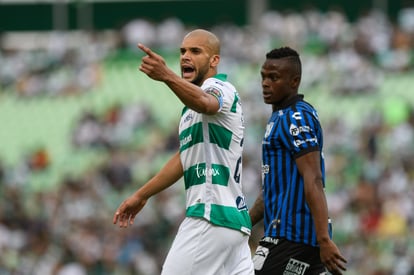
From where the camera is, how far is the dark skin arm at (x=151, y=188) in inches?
297

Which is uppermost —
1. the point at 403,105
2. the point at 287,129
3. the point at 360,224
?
the point at 287,129

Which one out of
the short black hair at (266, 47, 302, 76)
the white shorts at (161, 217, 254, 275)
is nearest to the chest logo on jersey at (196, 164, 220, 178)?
the white shorts at (161, 217, 254, 275)

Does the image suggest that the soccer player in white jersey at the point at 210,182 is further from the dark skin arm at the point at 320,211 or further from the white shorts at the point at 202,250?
the dark skin arm at the point at 320,211

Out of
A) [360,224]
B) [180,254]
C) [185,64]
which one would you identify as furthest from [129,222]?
[360,224]

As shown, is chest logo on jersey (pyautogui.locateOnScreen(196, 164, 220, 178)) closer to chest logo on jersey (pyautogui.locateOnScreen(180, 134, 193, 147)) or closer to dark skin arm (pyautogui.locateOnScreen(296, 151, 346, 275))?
chest logo on jersey (pyautogui.locateOnScreen(180, 134, 193, 147))

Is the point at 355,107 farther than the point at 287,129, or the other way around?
the point at 355,107

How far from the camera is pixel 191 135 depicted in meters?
7.29

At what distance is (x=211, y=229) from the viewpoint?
23.7 feet

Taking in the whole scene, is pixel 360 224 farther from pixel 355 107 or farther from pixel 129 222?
pixel 129 222

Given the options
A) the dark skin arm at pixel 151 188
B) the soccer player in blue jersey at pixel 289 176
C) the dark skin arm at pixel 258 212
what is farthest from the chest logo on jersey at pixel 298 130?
the dark skin arm at pixel 151 188

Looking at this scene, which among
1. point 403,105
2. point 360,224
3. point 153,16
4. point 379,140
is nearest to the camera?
point 360,224

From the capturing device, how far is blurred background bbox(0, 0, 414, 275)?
18.9m

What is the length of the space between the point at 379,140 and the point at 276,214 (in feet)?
41.8

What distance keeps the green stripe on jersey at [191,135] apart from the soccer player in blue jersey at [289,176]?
1.69ft
